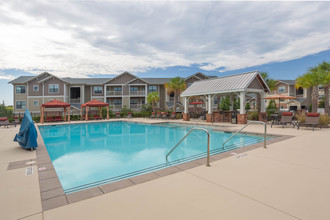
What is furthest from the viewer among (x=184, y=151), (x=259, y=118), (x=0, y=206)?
(x=259, y=118)

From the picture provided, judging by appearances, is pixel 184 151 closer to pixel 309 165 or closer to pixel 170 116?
pixel 309 165

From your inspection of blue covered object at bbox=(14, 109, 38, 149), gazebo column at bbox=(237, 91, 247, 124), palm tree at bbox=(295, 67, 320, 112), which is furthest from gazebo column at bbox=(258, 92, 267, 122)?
blue covered object at bbox=(14, 109, 38, 149)

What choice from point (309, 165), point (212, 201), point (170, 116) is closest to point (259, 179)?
point (212, 201)

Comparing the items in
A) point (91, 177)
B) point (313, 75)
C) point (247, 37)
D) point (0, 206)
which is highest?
point (247, 37)

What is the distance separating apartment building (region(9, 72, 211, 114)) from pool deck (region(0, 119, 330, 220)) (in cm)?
2753

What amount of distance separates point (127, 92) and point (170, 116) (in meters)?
13.8

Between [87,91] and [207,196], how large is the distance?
3597 centimetres

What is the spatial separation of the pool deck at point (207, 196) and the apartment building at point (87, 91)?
27.5 m

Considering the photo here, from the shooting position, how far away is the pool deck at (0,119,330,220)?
2.46 meters

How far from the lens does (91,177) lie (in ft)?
17.2

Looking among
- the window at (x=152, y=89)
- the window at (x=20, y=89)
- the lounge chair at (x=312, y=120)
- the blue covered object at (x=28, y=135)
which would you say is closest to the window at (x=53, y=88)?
the window at (x=20, y=89)

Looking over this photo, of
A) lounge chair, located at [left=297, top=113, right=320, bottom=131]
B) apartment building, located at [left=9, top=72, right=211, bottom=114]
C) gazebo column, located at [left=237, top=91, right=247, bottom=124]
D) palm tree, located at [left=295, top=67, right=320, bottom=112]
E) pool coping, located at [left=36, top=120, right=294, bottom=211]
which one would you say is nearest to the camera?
pool coping, located at [left=36, top=120, right=294, bottom=211]

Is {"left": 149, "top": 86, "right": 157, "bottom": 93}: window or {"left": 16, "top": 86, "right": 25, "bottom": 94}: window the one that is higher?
{"left": 149, "top": 86, "right": 157, "bottom": 93}: window

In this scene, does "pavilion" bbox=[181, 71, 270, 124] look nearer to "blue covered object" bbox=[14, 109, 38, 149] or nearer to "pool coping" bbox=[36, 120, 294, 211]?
"pool coping" bbox=[36, 120, 294, 211]
